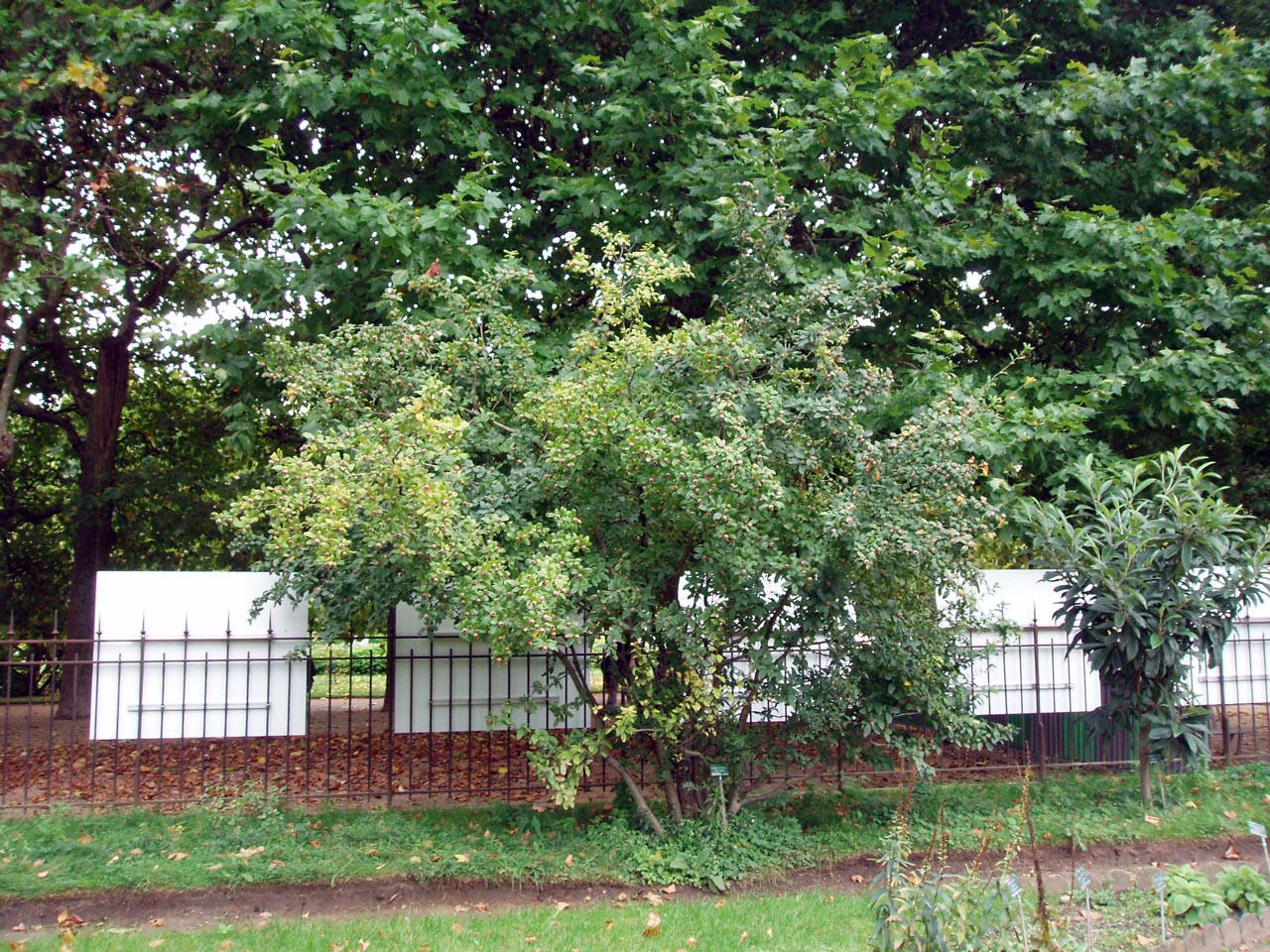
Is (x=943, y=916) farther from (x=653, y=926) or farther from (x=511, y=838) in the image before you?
(x=511, y=838)

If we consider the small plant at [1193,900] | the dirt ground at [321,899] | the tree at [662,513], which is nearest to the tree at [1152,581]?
the tree at [662,513]

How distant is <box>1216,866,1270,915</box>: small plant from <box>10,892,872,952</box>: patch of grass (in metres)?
1.89

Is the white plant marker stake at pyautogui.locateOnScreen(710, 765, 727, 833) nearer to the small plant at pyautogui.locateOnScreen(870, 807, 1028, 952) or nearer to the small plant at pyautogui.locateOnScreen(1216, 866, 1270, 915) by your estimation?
the small plant at pyautogui.locateOnScreen(870, 807, 1028, 952)

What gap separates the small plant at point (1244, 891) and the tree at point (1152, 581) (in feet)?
6.76

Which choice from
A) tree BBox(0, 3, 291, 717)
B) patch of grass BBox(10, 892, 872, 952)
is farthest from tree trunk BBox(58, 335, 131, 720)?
patch of grass BBox(10, 892, 872, 952)

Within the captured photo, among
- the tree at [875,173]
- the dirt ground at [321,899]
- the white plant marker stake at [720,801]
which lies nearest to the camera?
the dirt ground at [321,899]

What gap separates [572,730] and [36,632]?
1501 cm

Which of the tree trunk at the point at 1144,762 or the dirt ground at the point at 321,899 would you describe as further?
the tree trunk at the point at 1144,762

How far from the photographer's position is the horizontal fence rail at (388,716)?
291 inches

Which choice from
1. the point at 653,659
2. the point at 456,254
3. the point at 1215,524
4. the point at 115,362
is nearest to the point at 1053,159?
the point at 1215,524

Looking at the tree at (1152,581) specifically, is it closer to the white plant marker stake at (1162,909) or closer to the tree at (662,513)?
the tree at (662,513)

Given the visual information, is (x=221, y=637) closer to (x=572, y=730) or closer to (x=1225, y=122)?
(x=572, y=730)

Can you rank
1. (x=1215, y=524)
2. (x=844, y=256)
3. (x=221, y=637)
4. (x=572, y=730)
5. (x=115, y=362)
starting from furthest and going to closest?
(x=115, y=362) → (x=844, y=256) → (x=221, y=637) → (x=1215, y=524) → (x=572, y=730)

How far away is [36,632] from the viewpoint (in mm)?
17391
